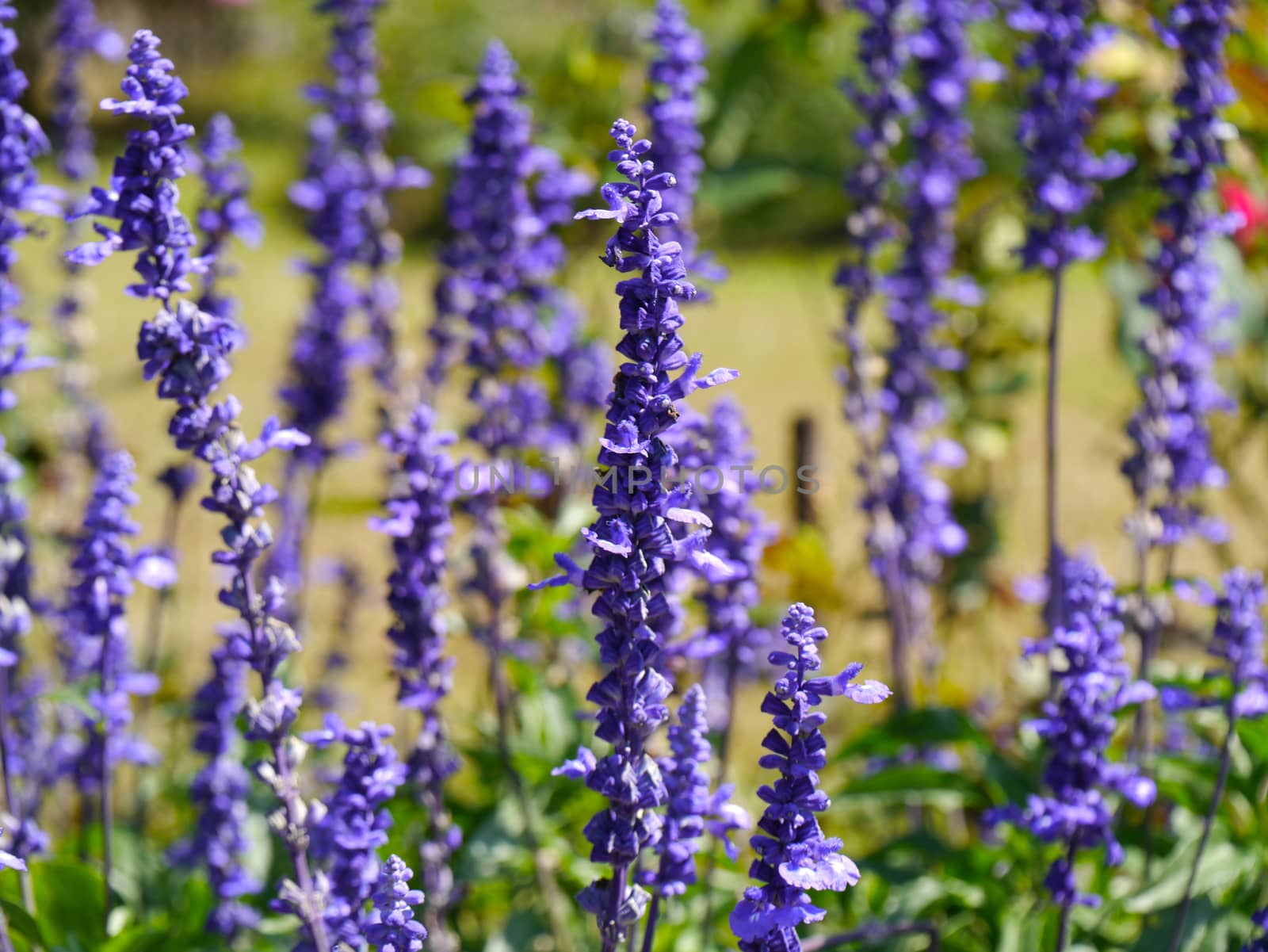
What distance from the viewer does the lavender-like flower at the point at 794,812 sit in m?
2.40

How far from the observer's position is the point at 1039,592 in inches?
212

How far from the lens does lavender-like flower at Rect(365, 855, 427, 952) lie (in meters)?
2.39

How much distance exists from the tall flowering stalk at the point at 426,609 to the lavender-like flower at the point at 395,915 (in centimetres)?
108

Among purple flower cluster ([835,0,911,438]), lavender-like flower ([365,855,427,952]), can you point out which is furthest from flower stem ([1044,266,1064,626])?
lavender-like flower ([365,855,427,952])

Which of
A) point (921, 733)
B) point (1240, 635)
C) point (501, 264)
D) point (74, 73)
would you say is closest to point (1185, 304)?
point (1240, 635)

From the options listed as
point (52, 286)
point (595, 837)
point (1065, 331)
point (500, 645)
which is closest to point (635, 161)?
point (595, 837)

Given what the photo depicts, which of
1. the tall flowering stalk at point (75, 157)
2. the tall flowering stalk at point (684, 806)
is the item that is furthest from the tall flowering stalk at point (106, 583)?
the tall flowering stalk at point (75, 157)

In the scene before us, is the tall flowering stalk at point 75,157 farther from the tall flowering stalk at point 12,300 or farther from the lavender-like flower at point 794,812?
the lavender-like flower at point 794,812

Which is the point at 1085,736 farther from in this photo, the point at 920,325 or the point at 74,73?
the point at 74,73

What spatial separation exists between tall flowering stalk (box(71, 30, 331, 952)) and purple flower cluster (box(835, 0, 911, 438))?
272cm

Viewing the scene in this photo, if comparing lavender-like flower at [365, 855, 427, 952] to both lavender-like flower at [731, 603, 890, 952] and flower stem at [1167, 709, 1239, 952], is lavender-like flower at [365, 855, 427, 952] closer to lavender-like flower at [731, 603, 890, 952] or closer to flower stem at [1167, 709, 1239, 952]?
lavender-like flower at [731, 603, 890, 952]

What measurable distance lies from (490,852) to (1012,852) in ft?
5.48

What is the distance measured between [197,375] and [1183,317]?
3.36 metres

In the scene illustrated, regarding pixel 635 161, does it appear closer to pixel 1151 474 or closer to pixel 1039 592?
pixel 1151 474
